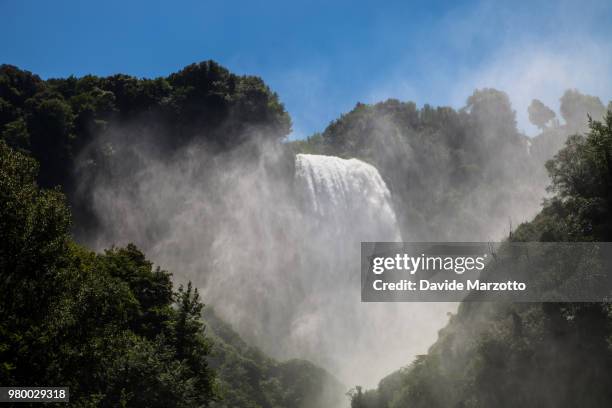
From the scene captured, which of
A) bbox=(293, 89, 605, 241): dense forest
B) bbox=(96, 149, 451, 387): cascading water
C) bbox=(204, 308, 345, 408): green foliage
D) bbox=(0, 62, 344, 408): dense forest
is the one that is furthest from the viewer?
bbox=(293, 89, 605, 241): dense forest

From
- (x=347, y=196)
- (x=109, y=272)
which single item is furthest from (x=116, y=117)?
(x=109, y=272)

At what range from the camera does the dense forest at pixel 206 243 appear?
65.3ft

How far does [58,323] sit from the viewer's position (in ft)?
62.7

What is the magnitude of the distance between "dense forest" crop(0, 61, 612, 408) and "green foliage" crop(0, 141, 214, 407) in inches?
2.5

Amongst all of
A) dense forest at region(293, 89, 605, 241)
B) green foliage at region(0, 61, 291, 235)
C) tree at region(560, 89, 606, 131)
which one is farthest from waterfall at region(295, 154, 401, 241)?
tree at region(560, 89, 606, 131)

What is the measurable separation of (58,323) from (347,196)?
65.1 meters

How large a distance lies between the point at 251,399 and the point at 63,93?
50.2 m

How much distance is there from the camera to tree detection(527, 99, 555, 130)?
132 meters

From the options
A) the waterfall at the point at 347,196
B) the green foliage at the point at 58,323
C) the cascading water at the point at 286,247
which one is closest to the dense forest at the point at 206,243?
the green foliage at the point at 58,323

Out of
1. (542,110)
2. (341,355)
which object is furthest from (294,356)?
(542,110)

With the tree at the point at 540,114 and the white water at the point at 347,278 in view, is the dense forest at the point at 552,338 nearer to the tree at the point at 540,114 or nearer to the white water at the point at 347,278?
the white water at the point at 347,278

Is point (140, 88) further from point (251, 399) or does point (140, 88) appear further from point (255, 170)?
point (251, 399)

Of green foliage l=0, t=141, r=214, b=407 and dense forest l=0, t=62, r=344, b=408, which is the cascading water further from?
green foliage l=0, t=141, r=214, b=407

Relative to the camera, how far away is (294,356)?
8112 centimetres
